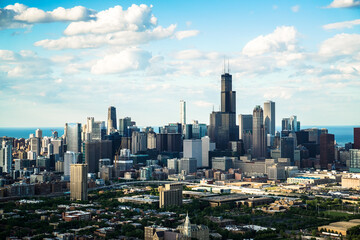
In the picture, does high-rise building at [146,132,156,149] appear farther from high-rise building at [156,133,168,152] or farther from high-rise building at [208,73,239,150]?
high-rise building at [208,73,239,150]

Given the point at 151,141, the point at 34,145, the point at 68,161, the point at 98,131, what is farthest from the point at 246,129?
the point at 68,161

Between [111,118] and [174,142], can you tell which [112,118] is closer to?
[111,118]

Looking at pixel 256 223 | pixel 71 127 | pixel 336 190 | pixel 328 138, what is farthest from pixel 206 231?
pixel 71 127

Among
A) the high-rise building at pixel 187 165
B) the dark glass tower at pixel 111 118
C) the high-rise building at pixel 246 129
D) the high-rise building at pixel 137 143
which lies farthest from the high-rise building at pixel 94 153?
the high-rise building at pixel 246 129

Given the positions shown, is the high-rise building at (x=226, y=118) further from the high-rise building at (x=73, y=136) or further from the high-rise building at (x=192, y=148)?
the high-rise building at (x=73, y=136)

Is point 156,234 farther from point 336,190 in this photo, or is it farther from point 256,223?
point 336,190

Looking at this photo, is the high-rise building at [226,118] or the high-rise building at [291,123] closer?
the high-rise building at [226,118]
